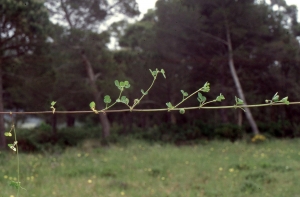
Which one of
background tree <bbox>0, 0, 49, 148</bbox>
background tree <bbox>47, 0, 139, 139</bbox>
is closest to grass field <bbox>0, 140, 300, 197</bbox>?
background tree <bbox>0, 0, 49, 148</bbox>

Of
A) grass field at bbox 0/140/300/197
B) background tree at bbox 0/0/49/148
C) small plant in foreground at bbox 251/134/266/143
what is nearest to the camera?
grass field at bbox 0/140/300/197

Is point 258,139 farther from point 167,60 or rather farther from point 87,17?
point 87,17

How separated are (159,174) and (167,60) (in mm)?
5676

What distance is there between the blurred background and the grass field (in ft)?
9.91

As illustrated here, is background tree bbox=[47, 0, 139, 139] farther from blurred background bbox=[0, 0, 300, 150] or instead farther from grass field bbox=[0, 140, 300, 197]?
grass field bbox=[0, 140, 300, 197]

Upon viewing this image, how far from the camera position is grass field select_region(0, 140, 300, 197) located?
4219 mm

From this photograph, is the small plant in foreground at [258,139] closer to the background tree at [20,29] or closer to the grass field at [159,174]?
the grass field at [159,174]

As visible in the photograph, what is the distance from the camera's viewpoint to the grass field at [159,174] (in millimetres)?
4219

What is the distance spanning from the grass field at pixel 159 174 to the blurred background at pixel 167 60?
302 centimetres

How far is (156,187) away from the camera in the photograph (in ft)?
14.6

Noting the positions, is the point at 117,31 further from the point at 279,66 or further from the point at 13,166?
the point at 13,166

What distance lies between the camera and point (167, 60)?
10477 millimetres

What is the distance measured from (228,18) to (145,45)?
102 inches

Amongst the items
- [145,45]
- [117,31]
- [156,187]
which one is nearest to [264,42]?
[145,45]
